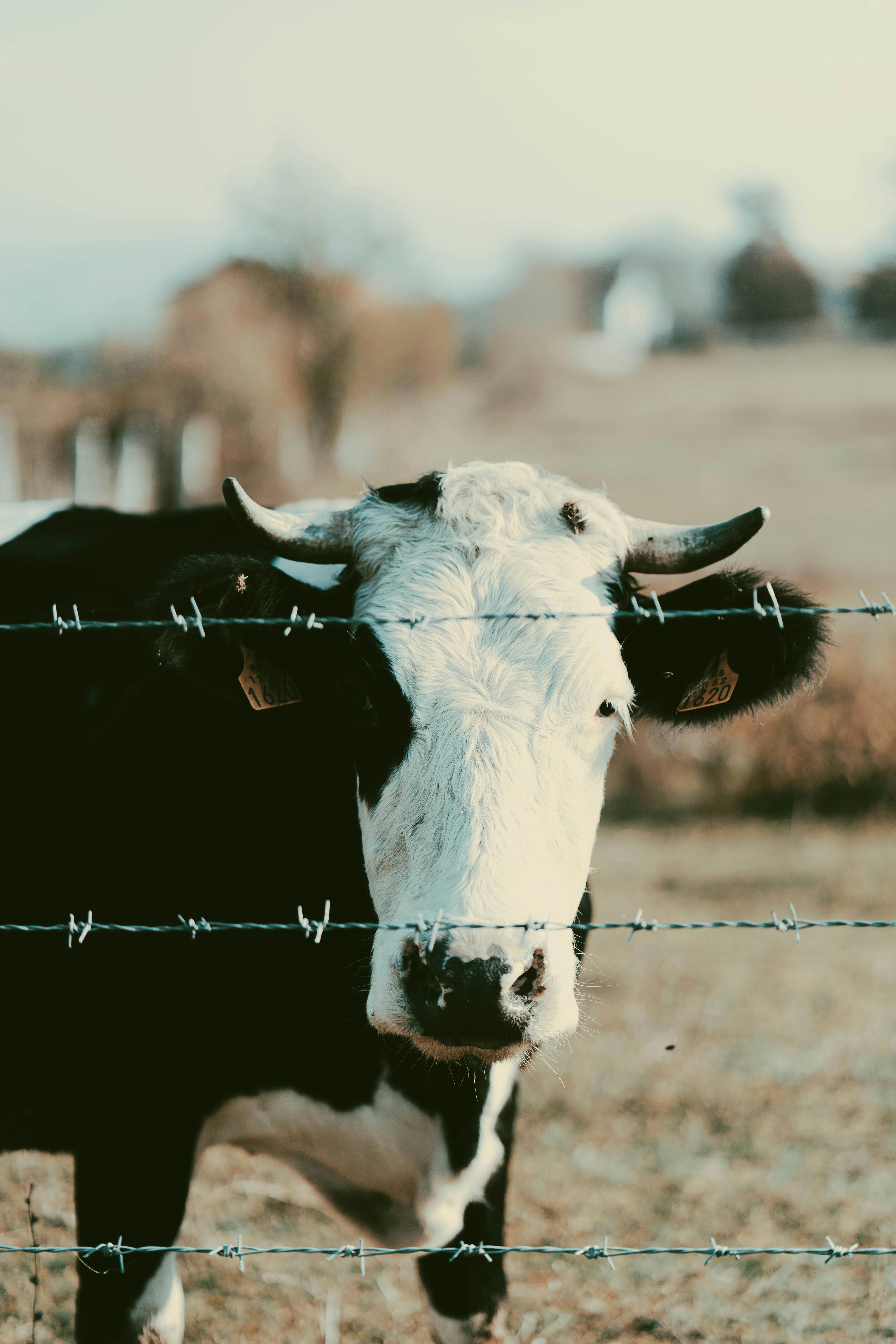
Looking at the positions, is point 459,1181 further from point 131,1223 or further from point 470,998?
point 470,998

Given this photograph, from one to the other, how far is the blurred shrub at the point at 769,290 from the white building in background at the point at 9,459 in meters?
40.1

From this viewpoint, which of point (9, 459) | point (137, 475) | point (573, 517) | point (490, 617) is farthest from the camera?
point (137, 475)

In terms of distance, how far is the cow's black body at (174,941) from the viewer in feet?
8.68

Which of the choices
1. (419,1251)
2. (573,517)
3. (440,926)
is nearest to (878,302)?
(573,517)

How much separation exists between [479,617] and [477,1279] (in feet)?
5.91

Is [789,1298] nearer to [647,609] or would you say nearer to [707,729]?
[707,729]

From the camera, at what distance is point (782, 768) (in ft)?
34.0

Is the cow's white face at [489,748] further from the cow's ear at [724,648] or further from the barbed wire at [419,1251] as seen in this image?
the barbed wire at [419,1251]

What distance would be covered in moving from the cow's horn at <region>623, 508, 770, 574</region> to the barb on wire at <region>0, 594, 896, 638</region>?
77 mm

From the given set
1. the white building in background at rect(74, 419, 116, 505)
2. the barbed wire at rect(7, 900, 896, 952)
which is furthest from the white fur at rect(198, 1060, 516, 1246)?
the white building in background at rect(74, 419, 116, 505)

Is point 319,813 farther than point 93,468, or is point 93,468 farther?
point 93,468

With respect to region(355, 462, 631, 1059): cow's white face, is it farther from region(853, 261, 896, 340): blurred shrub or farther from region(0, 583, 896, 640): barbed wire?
region(853, 261, 896, 340): blurred shrub

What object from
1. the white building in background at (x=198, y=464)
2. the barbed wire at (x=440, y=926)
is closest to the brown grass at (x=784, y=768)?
the barbed wire at (x=440, y=926)

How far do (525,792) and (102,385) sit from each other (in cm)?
3043
